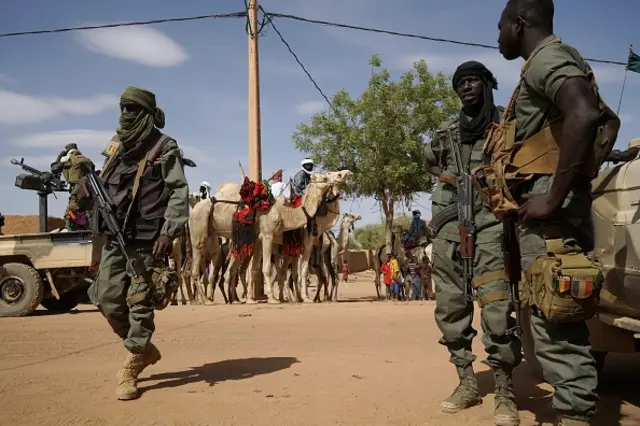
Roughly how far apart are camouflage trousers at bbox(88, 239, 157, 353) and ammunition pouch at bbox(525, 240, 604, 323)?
3102 mm

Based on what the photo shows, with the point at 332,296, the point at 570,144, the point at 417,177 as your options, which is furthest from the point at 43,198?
the point at 417,177

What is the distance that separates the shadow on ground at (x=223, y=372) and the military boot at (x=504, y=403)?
7.74 ft

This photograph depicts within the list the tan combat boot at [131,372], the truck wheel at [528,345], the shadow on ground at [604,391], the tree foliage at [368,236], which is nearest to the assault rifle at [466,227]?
the shadow on ground at [604,391]

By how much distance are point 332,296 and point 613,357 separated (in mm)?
13501

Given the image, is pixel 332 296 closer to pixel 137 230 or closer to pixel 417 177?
pixel 417 177

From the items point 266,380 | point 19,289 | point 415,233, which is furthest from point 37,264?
point 415,233

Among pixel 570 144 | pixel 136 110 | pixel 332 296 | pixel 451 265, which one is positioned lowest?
pixel 332 296

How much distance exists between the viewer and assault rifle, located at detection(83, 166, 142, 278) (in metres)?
4.86

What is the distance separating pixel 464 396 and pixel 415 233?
1379cm

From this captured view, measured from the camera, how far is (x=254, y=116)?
1919 centimetres

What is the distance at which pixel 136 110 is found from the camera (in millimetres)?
5180

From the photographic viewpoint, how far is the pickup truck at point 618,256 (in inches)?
156

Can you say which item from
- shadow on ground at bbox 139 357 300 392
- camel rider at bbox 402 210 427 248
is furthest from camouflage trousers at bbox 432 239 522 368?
camel rider at bbox 402 210 427 248

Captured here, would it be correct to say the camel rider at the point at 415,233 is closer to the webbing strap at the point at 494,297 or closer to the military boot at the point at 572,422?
the webbing strap at the point at 494,297
